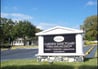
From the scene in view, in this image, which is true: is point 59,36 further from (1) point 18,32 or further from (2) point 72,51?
(1) point 18,32

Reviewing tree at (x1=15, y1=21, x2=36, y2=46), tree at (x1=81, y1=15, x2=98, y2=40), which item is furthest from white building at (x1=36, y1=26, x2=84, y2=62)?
tree at (x1=81, y1=15, x2=98, y2=40)

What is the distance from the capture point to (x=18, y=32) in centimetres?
7212

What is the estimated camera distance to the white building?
1577 cm

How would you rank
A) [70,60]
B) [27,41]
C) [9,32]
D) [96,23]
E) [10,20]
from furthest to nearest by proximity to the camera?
[96,23], [27,41], [10,20], [9,32], [70,60]

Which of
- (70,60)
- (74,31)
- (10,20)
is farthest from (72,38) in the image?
(10,20)

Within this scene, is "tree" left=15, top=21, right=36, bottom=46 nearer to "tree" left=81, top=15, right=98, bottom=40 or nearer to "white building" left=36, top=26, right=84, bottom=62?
"tree" left=81, top=15, right=98, bottom=40

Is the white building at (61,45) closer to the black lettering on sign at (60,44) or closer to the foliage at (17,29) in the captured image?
the black lettering on sign at (60,44)

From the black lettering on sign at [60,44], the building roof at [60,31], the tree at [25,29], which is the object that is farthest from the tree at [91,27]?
the black lettering on sign at [60,44]

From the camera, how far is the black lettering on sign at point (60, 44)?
15.9 m

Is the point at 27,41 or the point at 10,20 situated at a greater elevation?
the point at 10,20

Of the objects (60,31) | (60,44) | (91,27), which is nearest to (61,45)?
(60,44)

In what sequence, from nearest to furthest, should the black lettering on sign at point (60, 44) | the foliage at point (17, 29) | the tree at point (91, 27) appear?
the black lettering on sign at point (60, 44) < the foliage at point (17, 29) < the tree at point (91, 27)

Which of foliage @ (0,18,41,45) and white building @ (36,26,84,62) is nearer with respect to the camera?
white building @ (36,26,84,62)

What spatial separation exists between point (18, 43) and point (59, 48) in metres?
69.2
